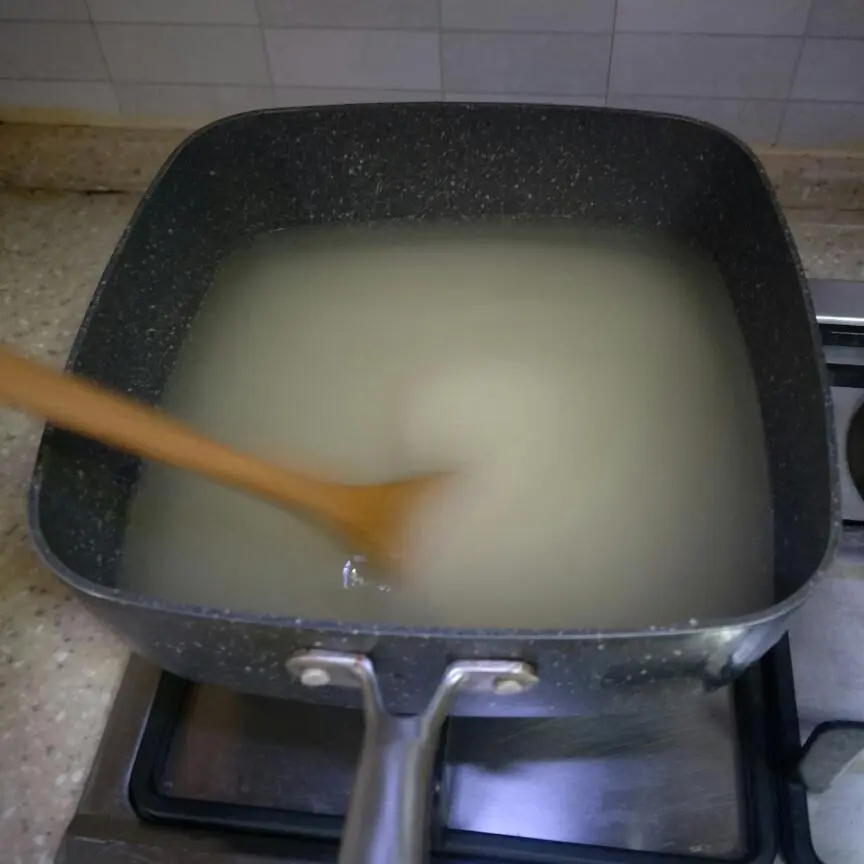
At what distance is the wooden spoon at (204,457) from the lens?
1.67 ft

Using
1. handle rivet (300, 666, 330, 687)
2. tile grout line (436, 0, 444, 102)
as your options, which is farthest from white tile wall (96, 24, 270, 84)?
handle rivet (300, 666, 330, 687)

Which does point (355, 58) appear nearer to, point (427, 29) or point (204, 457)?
point (427, 29)

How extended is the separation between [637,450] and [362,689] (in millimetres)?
310

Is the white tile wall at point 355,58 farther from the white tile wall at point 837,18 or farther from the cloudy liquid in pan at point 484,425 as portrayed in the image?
the white tile wall at point 837,18

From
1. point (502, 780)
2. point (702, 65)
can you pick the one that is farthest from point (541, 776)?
point (702, 65)

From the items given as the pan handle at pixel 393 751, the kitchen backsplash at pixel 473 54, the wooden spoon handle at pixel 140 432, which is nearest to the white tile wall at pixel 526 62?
the kitchen backsplash at pixel 473 54

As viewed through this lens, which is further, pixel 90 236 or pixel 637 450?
pixel 90 236

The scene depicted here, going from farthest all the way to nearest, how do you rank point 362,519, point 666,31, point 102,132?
point 102,132, point 666,31, point 362,519

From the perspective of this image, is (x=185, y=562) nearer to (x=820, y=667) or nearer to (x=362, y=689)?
(x=362, y=689)

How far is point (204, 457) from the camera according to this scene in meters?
0.54

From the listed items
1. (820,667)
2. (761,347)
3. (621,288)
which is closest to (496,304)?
(621,288)

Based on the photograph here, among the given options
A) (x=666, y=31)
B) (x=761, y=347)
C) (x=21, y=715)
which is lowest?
(x=21, y=715)

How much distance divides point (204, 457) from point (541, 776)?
261 millimetres

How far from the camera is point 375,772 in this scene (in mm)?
430
